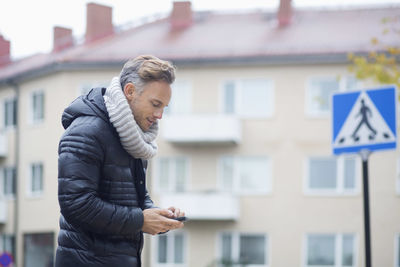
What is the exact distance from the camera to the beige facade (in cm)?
3716

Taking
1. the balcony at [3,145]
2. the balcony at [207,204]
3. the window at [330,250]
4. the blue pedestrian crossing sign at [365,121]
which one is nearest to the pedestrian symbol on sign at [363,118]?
the blue pedestrian crossing sign at [365,121]

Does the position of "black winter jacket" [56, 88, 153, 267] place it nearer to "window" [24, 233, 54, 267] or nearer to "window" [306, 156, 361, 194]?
"window" [306, 156, 361, 194]

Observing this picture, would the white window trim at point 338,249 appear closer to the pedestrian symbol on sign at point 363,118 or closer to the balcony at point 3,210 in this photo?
the balcony at point 3,210

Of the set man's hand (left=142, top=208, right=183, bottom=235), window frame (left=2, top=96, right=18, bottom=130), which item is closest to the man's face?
man's hand (left=142, top=208, right=183, bottom=235)

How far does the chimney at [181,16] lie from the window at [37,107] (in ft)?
20.9

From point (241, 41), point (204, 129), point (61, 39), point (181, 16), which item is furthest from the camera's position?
point (61, 39)

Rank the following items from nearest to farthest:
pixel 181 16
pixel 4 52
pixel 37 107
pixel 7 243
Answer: pixel 181 16 < pixel 37 107 < pixel 7 243 < pixel 4 52

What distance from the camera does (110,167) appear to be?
4.97 m

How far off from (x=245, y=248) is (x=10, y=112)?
1331 centimetres

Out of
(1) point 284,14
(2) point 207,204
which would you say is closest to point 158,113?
(2) point 207,204

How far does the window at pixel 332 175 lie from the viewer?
122ft

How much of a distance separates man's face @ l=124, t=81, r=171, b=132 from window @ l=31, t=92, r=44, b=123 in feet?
125

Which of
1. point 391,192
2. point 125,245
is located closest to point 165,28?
point 391,192

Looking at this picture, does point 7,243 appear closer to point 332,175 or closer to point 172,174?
point 172,174
